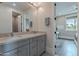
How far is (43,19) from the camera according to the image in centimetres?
473

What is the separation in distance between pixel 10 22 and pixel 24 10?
3.12 ft

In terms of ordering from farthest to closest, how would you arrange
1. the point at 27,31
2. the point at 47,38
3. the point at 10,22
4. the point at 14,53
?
the point at 47,38
the point at 27,31
the point at 10,22
the point at 14,53

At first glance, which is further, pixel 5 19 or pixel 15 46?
pixel 5 19

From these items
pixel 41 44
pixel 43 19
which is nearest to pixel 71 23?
pixel 43 19

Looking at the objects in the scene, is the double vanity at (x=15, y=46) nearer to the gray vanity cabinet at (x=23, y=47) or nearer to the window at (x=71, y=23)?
the gray vanity cabinet at (x=23, y=47)

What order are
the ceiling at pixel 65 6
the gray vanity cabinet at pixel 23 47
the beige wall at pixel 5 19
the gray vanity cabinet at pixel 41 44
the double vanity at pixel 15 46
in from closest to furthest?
1. the double vanity at pixel 15 46
2. the gray vanity cabinet at pixel 23 47
3. the beige wall at pixel 5 19
4. the gray vanity cabinet at pixel 41 44
5. the ceiling at pixel 65 6

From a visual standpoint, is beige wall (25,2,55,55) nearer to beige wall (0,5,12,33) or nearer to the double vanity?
beige wall (0,5,12,33)

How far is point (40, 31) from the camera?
478 centimetres

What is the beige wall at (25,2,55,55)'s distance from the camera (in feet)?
14.3

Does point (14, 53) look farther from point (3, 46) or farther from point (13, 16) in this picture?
point (13, 16)

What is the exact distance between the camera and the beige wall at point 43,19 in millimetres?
4344

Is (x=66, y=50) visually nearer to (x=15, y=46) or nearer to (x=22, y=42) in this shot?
(x=22, y=42)

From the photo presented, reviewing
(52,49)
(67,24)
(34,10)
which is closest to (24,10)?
(34,10)

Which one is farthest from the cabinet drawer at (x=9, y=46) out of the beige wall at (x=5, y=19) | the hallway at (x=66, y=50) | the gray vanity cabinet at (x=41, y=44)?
the hallway at (x=66, y=50)
